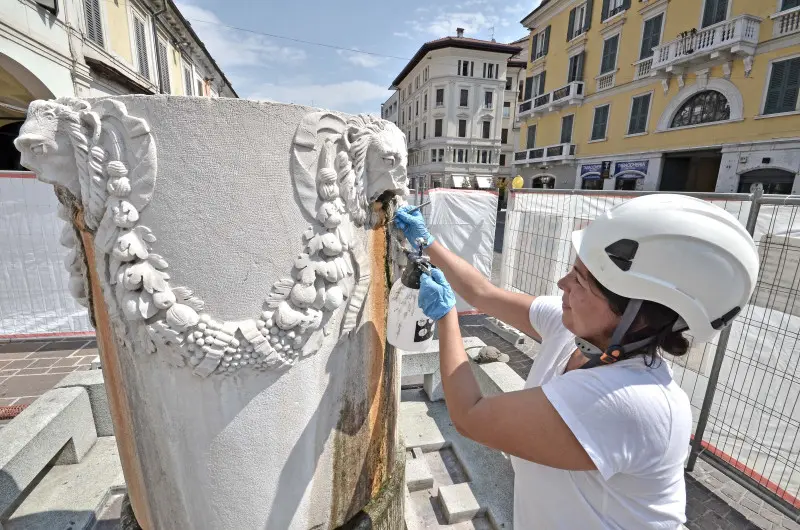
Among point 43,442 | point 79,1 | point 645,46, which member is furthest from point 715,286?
point 645,46

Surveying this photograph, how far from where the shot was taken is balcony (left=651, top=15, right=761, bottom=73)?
460 inches

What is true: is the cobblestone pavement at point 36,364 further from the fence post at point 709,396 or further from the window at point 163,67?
the window at point 163,67

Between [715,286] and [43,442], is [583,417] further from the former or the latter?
[43,442]

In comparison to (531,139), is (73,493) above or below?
below

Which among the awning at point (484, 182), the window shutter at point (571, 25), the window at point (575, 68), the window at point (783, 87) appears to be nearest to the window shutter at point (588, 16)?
the window shutter at point (571, 25)

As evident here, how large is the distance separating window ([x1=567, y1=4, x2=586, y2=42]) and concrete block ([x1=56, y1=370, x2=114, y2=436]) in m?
22.9

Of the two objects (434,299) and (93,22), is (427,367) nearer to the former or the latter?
(434,299)

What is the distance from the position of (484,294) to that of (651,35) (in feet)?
62.0

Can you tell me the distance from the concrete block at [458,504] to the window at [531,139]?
78.0 feet

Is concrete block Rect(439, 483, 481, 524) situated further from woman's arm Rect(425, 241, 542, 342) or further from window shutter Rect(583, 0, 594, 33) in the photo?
window shutter Rect(583, 0, 594, 33)

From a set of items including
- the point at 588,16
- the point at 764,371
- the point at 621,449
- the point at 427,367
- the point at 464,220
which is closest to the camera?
the point at 621,449

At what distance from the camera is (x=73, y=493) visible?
2502 mm

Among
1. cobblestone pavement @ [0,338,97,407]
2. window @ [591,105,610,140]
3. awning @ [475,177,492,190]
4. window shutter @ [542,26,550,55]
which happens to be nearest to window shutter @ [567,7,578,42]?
window shutter @ [542,26,550,55]

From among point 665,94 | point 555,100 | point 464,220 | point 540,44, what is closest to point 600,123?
point 555,100
